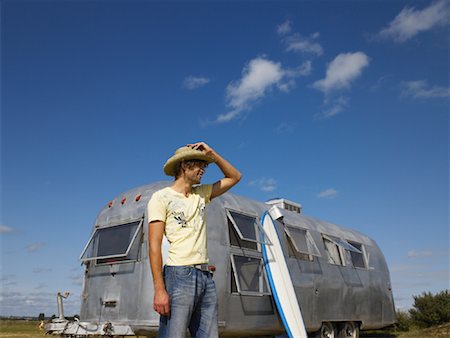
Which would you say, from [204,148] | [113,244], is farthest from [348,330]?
[204,148]

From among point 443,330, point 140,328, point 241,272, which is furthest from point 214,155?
point 443,330

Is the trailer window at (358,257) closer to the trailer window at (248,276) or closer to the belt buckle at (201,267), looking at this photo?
the trailer window at (248,276)

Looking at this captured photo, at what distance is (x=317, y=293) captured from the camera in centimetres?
941

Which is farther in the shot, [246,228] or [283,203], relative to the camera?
[283,203]

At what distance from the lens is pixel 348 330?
10711 millimetres

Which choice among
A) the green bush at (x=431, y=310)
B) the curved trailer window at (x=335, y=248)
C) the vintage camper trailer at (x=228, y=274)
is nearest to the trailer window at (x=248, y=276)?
the vintage camper trailer at (x=228, y=274)

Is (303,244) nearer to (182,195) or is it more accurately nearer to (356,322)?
(356,322)

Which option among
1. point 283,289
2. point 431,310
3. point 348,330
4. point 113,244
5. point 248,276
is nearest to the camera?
point 113,244

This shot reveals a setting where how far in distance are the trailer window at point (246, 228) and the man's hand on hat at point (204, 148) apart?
4.36 meters

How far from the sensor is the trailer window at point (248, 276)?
300 inches

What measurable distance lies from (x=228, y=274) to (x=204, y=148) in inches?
167

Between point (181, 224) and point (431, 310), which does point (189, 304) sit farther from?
point (431, 310)

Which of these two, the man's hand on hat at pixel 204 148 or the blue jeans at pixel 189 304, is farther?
the man's hand on hat at pixel 204 148

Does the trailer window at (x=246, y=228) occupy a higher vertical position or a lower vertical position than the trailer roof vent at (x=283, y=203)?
lower
